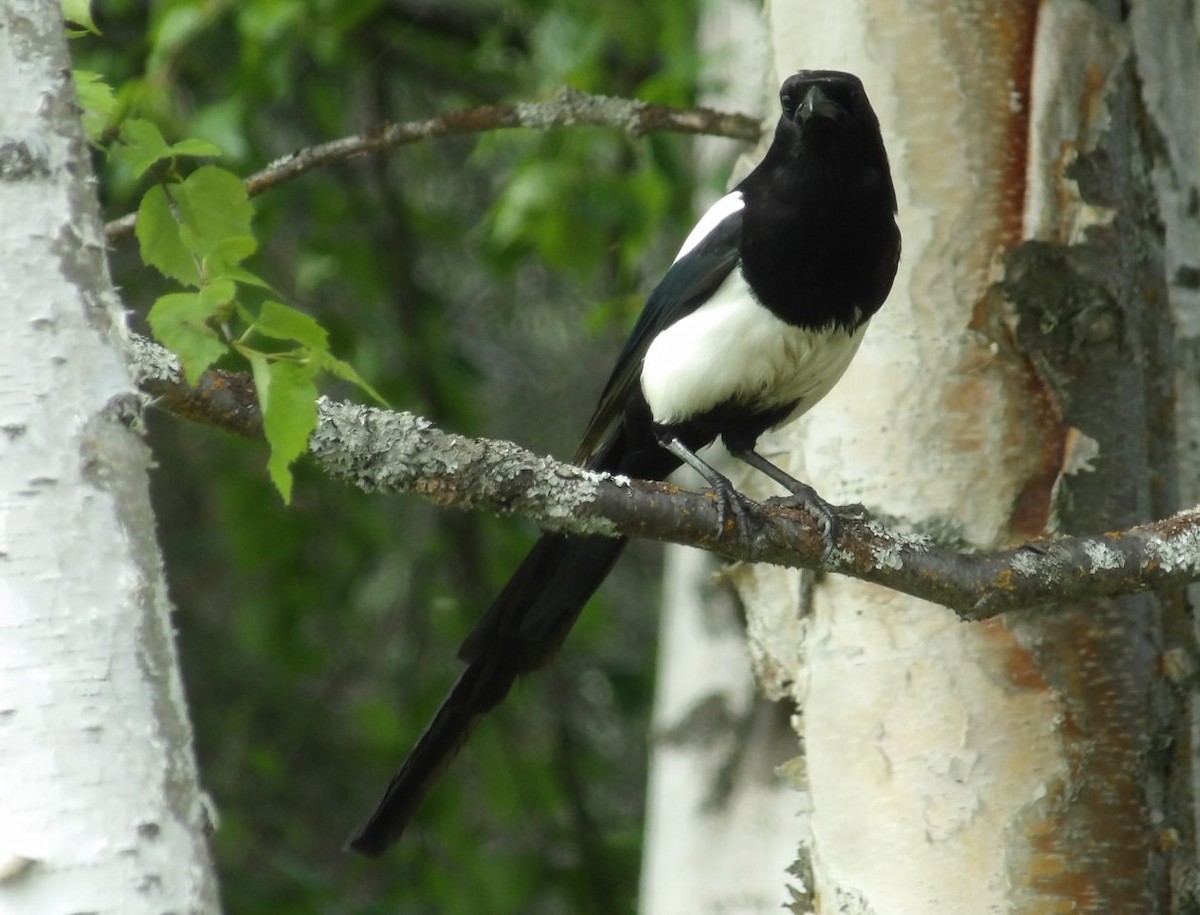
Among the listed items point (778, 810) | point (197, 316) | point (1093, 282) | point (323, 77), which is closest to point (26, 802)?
point (197, 316)

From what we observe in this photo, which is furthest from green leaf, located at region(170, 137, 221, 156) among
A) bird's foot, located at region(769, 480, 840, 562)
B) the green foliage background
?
the green foliage background

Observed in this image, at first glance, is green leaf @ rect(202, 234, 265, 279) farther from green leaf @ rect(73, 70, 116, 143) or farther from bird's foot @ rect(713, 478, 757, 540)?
bird's foot @ rect(713, 478, 757, 540)

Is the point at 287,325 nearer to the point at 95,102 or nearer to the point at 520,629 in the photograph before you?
the point at 95,102

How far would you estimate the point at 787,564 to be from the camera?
1.83m

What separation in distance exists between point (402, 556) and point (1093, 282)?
2.79 meters

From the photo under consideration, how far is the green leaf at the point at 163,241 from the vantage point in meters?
1.43

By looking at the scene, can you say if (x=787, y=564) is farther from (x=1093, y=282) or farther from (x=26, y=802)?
(x=26, y=802)

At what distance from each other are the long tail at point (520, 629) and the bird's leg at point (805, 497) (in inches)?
10.1

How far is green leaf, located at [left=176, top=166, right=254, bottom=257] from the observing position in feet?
4.78

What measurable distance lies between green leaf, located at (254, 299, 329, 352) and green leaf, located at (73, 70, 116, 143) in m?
0.32

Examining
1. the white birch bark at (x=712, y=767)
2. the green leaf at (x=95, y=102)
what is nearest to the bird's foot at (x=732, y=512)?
the green leaf at (x=95, y=102)

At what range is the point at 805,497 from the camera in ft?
6.84

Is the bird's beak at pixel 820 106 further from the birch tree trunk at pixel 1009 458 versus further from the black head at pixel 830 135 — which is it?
the birch tree trunk at pixel 1009 458

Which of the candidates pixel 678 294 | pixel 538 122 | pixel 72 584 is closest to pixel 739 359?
pixel 678 294
